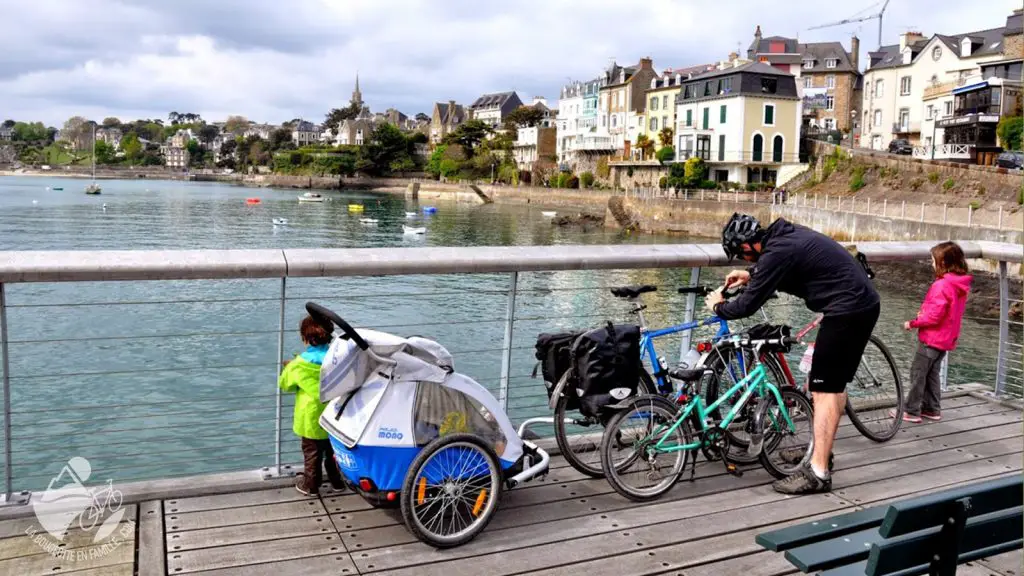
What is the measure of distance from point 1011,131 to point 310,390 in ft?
177

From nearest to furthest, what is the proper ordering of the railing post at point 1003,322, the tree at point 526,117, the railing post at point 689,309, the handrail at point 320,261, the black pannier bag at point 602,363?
the handrail at point 320,261
the black pannier bag at point 602,363
the railing post at point 689,309
the railing post at point 1003,322
the tree at point 526,117

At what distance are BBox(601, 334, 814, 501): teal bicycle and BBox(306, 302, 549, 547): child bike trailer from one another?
0.79 m

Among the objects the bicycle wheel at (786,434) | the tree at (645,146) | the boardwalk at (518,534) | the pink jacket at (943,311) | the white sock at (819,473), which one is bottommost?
the boardwalk at (518,534)

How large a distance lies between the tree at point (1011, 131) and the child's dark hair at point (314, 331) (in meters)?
52.6

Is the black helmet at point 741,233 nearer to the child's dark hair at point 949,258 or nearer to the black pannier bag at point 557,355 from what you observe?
the black pannier bag at point 557,355

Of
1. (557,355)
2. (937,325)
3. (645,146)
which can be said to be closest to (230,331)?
(557,355)

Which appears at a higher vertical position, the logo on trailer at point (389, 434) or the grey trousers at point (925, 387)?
the logo on trailer at point (389, 434)

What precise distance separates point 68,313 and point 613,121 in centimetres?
8074

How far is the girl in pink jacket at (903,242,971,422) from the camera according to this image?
633 cm

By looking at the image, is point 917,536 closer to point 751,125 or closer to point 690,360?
point 690,360

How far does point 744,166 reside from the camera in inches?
2842

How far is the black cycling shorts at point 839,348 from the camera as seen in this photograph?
15.9 ft

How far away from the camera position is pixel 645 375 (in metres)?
5.00

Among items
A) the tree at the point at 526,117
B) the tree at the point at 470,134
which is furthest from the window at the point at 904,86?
the tree at the point at 470,134
